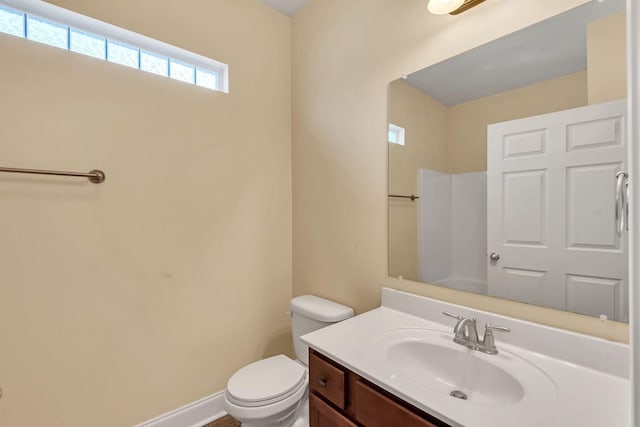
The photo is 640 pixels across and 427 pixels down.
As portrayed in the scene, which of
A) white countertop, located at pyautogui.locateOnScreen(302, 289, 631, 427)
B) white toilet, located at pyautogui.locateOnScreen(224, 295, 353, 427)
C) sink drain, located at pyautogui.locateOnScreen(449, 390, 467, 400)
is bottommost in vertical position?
white toilet, located at pyautogui.locateOnScreen(224, 295, 353, 427)

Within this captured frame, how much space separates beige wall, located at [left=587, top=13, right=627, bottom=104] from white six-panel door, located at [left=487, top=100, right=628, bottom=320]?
0.14 ft

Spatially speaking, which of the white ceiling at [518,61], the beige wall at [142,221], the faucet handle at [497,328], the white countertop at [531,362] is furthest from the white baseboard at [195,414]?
the white ceiling at [518,61]

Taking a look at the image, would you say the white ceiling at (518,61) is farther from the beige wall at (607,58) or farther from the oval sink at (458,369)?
the oval sink at (458,369)

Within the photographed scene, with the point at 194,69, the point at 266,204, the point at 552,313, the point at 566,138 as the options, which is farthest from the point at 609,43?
the point at 194,69

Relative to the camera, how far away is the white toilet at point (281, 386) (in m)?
1.34

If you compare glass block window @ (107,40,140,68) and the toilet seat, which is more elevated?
glass block window @ (107,40,140,68)

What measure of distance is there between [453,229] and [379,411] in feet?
2.59

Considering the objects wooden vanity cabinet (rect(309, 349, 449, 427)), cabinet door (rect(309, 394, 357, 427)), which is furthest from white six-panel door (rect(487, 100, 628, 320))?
cabinet door (rect(309, 394, 357, 427))

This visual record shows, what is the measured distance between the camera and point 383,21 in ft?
4.97

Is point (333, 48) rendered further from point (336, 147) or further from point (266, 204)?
point (266, 204)

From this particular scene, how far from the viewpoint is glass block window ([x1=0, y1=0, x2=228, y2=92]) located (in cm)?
131

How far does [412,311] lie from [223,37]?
1880mm

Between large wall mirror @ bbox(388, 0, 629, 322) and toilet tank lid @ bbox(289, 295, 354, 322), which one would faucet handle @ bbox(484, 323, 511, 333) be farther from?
toilet tank lid @ bbox(289, 295, 354, 322)

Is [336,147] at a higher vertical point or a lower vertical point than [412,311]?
higher
